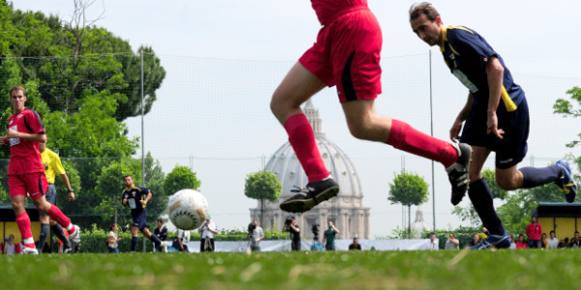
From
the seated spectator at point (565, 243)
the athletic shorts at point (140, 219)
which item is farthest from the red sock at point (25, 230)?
the seated spectator at point (565, 243)

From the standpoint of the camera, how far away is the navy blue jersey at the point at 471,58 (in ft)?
30.7

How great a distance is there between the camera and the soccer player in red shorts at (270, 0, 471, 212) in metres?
7.71

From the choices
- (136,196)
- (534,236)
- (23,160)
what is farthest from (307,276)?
(534,236)

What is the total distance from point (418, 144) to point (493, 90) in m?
1.35

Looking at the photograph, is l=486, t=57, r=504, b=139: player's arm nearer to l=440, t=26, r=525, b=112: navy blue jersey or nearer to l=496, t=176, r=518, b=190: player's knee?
l=440, t=26, r=525, b=112: navy blue jersey

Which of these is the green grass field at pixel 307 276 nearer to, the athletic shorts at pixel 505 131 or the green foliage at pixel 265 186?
the athletic shorts at pixel 505 131

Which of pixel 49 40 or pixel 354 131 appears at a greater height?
pixel 49 40

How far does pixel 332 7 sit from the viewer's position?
7.91m

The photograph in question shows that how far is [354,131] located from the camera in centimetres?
789

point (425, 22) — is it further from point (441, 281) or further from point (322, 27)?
point (441, 281)

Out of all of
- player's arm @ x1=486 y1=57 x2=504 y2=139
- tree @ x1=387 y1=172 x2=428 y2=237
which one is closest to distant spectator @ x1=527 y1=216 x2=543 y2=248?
player's arm @ x1=486 y1=57 x2=504 y2=139

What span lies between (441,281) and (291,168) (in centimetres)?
18077

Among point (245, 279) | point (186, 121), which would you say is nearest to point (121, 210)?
point (186, 121)

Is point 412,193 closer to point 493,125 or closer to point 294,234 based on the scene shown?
point 294,234
